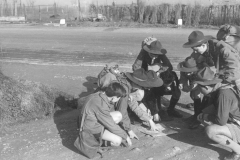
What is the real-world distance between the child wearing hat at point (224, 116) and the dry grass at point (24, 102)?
8.47 ft

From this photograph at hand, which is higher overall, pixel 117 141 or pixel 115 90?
pixel 115 90

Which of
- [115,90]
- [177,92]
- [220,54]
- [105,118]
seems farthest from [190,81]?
[105,118]

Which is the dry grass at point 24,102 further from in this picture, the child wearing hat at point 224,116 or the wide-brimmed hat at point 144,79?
the child wearing hat at point 224,116

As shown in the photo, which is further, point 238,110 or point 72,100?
point 72,100

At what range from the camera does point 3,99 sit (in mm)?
5066

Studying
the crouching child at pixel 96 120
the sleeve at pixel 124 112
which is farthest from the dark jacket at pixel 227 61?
the crouching child at pixel 96 120

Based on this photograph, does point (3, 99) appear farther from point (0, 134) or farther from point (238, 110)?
point (238, 110)

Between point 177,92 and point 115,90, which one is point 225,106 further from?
point 177,92

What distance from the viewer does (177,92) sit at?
17.8 feet

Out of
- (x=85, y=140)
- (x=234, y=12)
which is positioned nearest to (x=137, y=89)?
(x=85, y=140)

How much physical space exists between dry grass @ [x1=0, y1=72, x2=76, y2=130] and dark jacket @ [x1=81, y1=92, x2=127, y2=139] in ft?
5.18

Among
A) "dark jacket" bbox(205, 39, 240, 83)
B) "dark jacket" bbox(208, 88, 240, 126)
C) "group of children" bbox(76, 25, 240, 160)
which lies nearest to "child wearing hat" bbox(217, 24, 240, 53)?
"group of children" bbox(76, 25, 240, 160)

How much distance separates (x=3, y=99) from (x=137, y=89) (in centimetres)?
203

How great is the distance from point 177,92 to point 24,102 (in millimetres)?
2407
